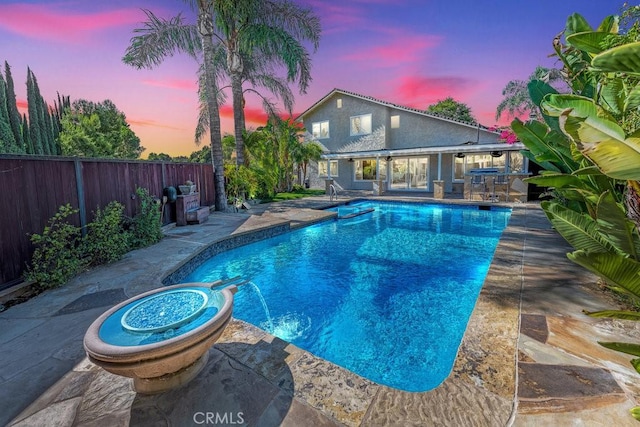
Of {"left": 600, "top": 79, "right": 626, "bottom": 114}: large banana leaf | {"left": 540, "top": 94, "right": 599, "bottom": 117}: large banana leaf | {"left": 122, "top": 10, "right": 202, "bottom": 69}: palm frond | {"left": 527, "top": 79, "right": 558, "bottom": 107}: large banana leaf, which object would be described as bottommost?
{"left": 540, "top": 94, "right": 599, "bottom": 117}: large banana leaf

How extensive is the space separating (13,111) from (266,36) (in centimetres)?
2201

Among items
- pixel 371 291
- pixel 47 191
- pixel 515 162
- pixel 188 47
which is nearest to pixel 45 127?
pixel 188 47

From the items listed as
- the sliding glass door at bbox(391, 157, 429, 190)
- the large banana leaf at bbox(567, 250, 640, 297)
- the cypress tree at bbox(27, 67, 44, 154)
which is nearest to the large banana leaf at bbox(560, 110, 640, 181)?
the large banana leaf at bbox(567, 250, 640, 297)

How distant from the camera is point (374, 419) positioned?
1.81m

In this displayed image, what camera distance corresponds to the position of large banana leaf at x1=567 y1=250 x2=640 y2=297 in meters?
1.42

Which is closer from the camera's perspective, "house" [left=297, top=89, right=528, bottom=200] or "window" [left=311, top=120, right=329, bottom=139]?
"house" [left=297, top=89, right=528, bottom=200]

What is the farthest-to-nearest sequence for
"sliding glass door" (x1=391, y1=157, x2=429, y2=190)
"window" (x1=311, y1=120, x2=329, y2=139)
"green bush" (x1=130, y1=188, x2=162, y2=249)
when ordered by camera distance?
"window" (x1=311, y1=120, x2=329, y2=139) < "sliding glass door" (x1=391, y1=157, x2=429, y2=190) < "green bush" (x1=130, y1=188, x2=162, y2=249)

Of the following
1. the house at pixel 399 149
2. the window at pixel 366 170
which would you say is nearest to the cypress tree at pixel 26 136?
the house at pixel 399 149

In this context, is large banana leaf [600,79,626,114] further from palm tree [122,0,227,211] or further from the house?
the house

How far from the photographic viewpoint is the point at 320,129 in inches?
920

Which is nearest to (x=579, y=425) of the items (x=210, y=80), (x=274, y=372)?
(x=274, y=372)

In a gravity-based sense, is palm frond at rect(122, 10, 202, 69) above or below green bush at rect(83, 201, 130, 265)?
above

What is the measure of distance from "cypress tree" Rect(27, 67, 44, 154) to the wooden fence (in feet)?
77.7

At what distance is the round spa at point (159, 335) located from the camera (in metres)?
1.66
